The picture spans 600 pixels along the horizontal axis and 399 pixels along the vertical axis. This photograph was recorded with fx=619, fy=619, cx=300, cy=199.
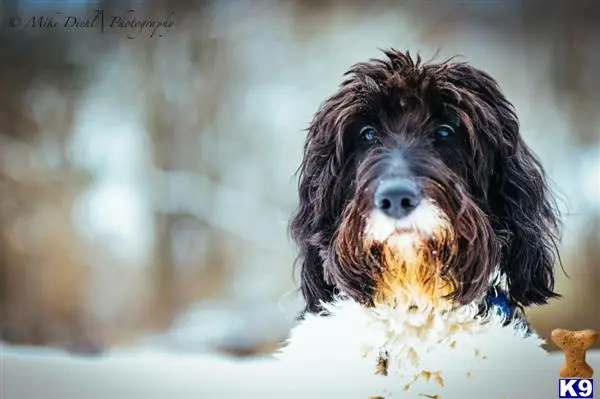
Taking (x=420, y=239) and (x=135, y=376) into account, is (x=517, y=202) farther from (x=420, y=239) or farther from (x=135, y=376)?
(x=135, y=376)

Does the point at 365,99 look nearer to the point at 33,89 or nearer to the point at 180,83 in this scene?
the point at 180,83

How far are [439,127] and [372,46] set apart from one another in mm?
496

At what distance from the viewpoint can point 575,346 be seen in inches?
98.7

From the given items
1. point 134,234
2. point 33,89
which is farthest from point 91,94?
point 134,234

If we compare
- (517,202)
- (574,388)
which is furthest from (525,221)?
(574,388)

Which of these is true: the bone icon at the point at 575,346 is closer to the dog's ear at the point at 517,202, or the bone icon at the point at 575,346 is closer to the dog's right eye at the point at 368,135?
the dog's ear at the point at 517,202

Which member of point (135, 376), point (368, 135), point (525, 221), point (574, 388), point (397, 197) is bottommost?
point (135, 376)

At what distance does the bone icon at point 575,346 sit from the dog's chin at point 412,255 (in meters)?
0.52

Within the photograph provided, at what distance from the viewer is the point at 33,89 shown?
268cm

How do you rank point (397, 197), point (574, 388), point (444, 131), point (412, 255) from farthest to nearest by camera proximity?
point (574, 388) < point (444, 131) < point (412, 255) < point (397, 197)

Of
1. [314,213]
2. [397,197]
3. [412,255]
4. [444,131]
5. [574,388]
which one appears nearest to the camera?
[397,197]

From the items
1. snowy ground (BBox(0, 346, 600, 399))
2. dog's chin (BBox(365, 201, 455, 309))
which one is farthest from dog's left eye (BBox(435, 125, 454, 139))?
snowy ground (BBox(0, 346, 600, 399))

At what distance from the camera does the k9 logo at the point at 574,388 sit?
254 centimetres

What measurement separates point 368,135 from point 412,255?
1.57 ft
